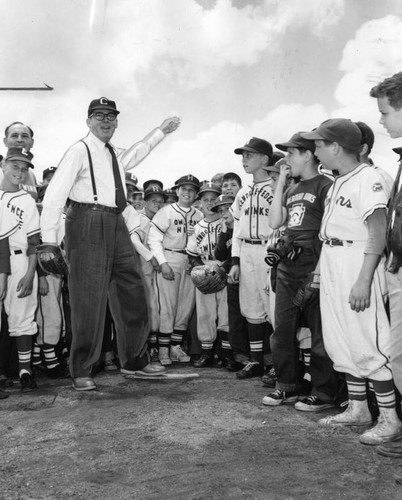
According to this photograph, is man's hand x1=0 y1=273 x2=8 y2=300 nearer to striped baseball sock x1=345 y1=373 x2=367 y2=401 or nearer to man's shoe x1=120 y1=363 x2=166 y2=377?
man's shoe x1=120 y1=363 x2=166 y2=377

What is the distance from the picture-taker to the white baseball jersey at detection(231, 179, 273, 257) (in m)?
5.43

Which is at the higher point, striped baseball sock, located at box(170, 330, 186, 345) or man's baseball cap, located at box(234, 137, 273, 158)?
man's baseball cap, located at box(234, 137, 273, 158)

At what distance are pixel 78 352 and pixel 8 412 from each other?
2.96 feet

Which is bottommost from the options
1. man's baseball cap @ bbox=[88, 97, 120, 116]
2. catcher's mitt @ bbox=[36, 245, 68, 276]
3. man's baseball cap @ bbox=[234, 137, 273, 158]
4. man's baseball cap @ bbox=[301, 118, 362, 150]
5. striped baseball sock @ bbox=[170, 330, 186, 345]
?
striped baseball sock @ bbox=[170, 330, 186, 345]

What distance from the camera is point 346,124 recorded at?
3793 mm

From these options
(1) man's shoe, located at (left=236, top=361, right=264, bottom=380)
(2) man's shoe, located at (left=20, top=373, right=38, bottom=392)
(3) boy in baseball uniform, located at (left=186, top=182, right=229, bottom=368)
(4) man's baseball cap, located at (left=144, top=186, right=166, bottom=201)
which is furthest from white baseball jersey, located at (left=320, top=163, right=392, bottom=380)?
(4) man's baseball cap, located at (left=144, top=186, right=166, bottom=201)

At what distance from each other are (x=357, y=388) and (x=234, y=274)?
2.14 m

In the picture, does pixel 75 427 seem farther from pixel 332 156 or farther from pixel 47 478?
pixel 332 156

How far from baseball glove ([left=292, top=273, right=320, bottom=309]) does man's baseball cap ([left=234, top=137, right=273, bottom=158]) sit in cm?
188

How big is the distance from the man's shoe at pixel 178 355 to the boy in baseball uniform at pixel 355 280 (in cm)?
293

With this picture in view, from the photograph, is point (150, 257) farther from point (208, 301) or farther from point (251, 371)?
point (251, 371)

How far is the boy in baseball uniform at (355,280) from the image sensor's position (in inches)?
134

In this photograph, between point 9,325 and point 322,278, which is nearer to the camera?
point 322,278

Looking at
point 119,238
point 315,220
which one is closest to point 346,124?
point 315,220
